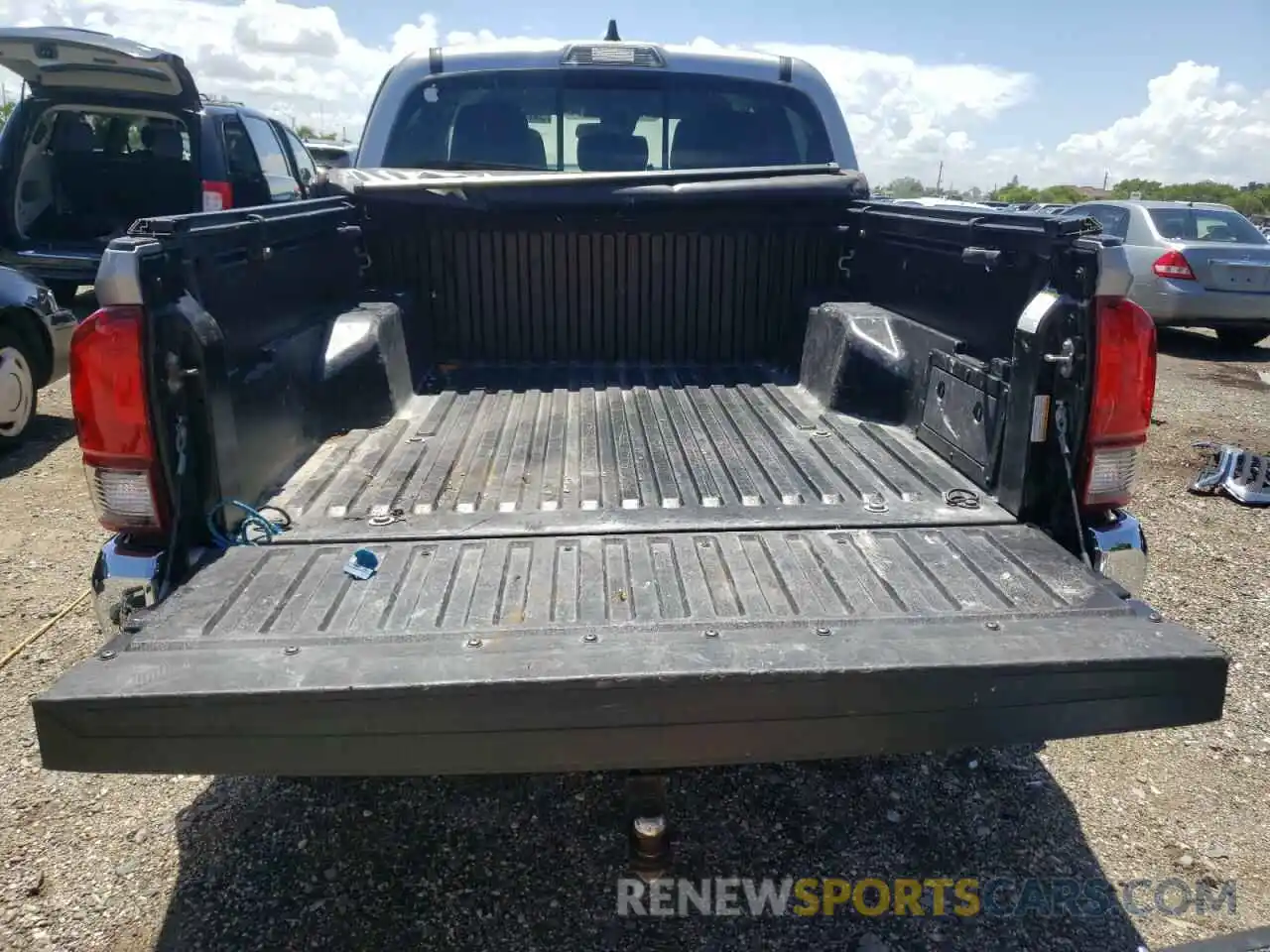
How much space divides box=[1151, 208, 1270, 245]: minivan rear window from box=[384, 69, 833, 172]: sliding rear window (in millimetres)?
8528

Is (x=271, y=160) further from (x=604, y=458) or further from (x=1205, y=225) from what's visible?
(x=1205, y=225)

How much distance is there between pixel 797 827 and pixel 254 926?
149 centimetres

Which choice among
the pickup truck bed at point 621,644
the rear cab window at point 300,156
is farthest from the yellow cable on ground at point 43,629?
the rear cab window at point 300,156

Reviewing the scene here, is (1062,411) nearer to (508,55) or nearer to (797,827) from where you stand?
(797,827)

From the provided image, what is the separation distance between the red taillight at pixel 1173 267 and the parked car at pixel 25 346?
10.3 meters

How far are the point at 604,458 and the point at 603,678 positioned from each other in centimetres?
145

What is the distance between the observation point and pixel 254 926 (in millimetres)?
2387

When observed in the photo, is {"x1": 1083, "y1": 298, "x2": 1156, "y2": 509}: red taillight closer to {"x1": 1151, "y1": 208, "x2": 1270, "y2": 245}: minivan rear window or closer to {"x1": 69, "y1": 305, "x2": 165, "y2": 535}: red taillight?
{"x1": 69, "y1": 305, "x2": 165, "y2": 535}: red taillight

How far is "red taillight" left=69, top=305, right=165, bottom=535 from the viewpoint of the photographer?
2098 millimetres

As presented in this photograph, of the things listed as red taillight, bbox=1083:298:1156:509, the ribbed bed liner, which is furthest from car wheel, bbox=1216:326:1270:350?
red taillight, bbox=1083:298:1156:509

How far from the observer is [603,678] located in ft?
5.76

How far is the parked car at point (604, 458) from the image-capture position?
1792 mm

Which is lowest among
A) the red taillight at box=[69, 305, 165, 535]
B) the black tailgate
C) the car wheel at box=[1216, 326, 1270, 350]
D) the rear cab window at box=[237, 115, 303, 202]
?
the car wheel at box=[1216, 326, 1270, 350]

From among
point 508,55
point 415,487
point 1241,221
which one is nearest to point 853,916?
point 415,487
